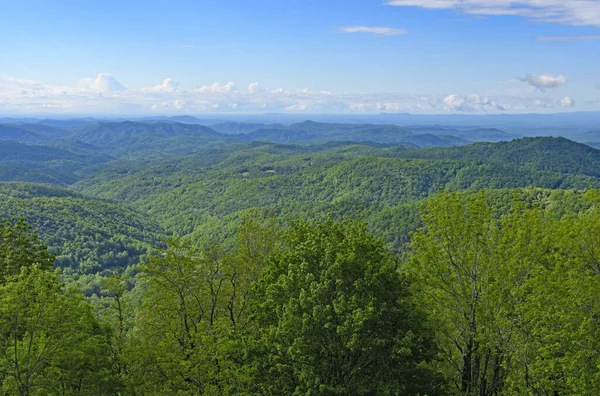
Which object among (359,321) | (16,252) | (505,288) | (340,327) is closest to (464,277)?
(505,288)

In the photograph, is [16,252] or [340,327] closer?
[340,327]

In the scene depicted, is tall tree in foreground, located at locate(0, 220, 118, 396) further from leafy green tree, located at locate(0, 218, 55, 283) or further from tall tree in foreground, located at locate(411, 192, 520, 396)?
tall tree in foreground, located at locate(411, 192, 520, 396)

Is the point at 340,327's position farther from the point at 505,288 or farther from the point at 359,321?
the point at 505,288

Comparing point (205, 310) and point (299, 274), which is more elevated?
point (299, 274)

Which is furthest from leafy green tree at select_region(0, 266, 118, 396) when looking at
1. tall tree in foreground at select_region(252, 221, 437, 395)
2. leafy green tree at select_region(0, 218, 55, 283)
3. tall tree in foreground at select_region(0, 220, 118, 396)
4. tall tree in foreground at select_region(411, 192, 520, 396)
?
tall tree in foreground at select_region(411, 192, 520, 396)

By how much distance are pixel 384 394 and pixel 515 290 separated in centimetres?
835

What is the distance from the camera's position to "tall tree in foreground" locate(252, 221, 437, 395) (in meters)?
19.8

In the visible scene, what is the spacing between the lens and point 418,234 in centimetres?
2550

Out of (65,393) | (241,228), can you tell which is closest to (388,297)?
(241,228)

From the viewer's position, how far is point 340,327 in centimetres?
1894

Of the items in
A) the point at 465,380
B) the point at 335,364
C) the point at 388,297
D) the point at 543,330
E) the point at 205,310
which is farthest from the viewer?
the point at 205,310

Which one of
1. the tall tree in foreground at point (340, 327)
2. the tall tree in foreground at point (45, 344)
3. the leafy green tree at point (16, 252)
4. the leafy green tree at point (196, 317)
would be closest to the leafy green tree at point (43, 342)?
the tall tree in foreground at point (45, 344)

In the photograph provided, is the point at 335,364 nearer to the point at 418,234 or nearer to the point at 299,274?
the point at 299,274

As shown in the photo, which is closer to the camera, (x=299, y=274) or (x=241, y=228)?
(x=299, y=274)
